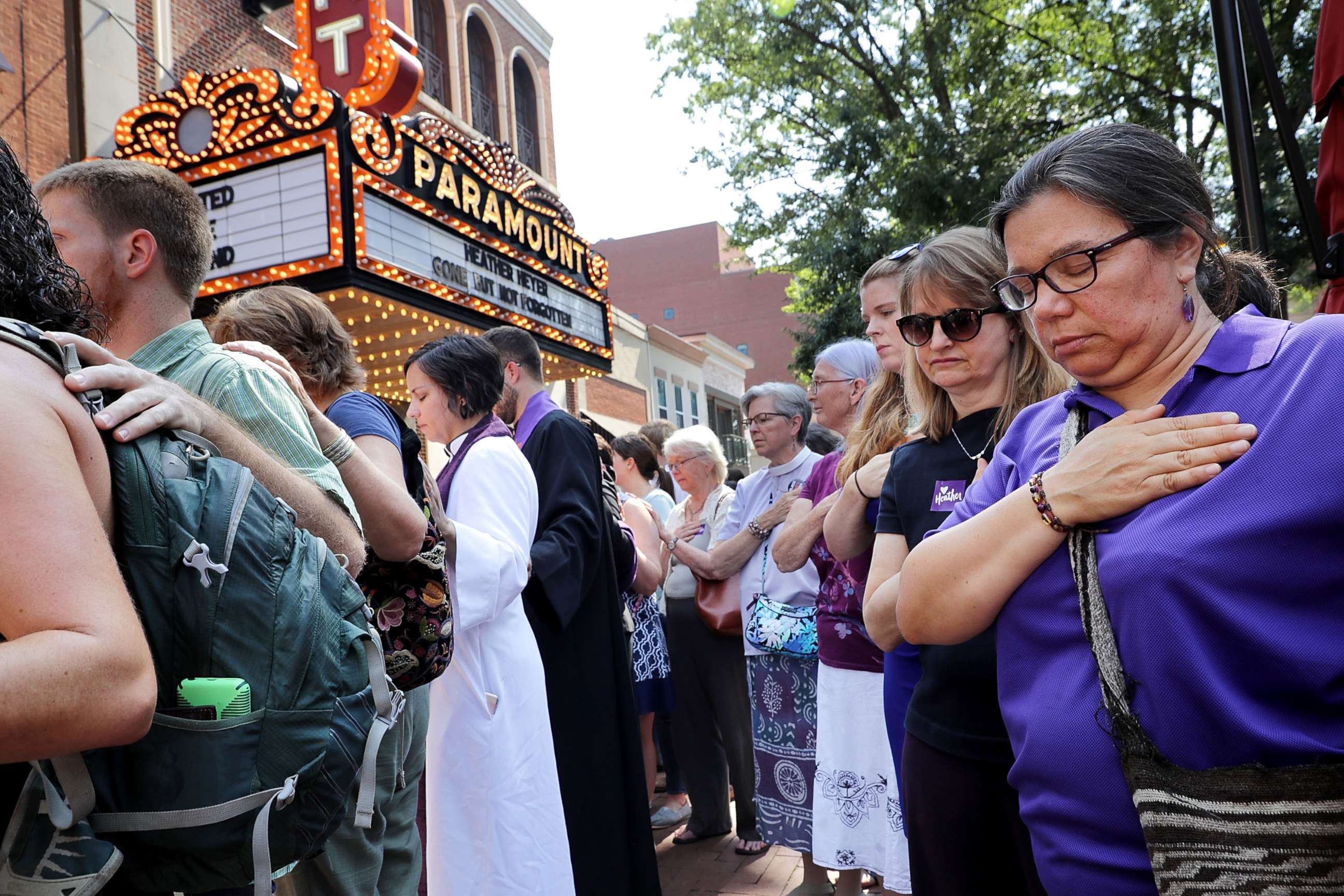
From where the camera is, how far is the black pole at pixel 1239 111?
2.89m

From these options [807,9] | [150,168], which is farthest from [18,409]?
[807,9]

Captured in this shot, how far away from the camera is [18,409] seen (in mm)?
1040

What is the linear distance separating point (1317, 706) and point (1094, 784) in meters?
0.29

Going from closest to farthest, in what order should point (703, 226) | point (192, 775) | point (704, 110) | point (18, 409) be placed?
1. point (18, 409)
2. point (192, 775)
3. point (704, 110)
4. point (703, 226)

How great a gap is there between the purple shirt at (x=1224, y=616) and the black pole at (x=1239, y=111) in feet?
6.49

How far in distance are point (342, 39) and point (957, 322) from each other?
857 centimetres

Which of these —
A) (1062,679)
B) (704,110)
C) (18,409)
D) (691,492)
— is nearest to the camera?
(18,409)

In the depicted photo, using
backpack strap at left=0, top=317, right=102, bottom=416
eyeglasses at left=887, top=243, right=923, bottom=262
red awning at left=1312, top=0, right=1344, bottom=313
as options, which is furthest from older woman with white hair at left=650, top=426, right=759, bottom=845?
backpack strap at left=0, top=317, right=102, bottom=416

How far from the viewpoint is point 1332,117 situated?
2.29 meters

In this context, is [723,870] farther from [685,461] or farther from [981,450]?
[981,450]

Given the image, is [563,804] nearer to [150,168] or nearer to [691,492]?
[150,168]

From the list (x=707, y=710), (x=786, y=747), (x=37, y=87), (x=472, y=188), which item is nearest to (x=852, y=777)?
(x=786, y=747)

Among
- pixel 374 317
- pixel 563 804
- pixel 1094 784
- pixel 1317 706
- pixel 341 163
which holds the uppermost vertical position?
pixel 341 163

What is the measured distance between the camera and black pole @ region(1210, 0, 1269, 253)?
2887mm
